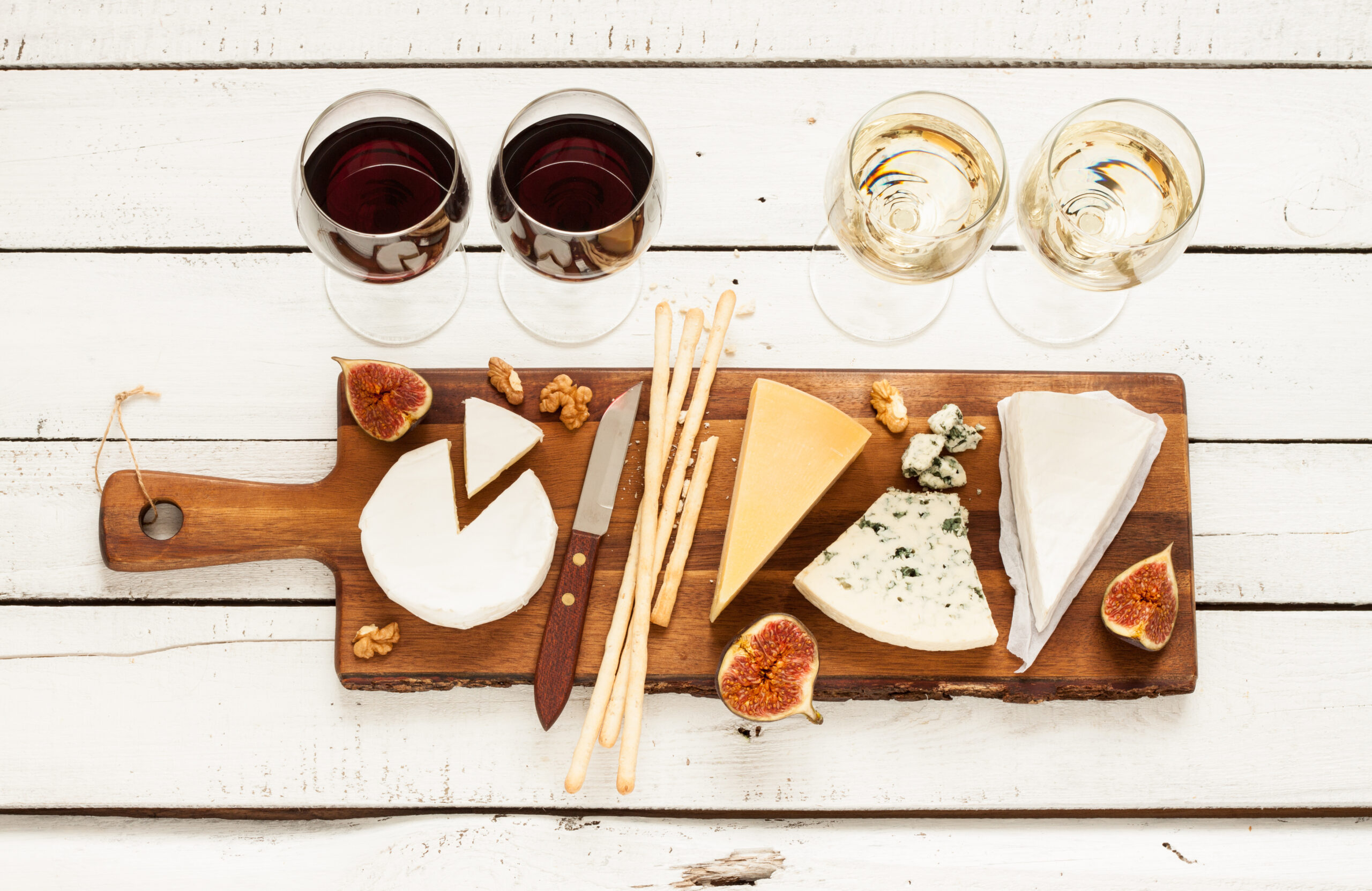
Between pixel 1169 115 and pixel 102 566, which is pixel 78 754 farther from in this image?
pixel 1169 115

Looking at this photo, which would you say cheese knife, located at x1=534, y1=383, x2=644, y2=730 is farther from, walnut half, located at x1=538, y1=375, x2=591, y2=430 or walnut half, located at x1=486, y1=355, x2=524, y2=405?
walnut half, located at x1=486, y1=355, x2=524, y2=405

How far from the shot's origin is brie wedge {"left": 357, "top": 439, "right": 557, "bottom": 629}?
65.2 inches

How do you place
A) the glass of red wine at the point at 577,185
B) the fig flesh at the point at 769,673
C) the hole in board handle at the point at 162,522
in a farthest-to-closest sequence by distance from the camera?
the hole in board handle at the point at 162,522 < the fig flesh at the point at 769,673 < the glass of red wine at the point at 577,185

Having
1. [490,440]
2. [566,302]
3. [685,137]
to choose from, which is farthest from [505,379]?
[685,137]

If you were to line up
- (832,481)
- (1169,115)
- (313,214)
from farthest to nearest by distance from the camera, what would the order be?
(832,481) < (1169,115) < (313,214)

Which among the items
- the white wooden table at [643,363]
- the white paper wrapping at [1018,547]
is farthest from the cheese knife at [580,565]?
the white paper wrapping at [1018,547]

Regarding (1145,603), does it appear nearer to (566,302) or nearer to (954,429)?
(954,429)

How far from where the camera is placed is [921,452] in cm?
170

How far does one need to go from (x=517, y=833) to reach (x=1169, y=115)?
1842mm

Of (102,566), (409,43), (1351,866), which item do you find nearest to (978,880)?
(1351,866)

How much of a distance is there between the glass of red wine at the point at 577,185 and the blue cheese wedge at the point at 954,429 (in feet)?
2.22

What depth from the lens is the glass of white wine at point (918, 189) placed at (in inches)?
56.6

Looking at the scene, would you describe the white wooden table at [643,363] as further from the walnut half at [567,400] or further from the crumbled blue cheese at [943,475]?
the crumbled blue cheese at [943,475]

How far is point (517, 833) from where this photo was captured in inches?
70.2
